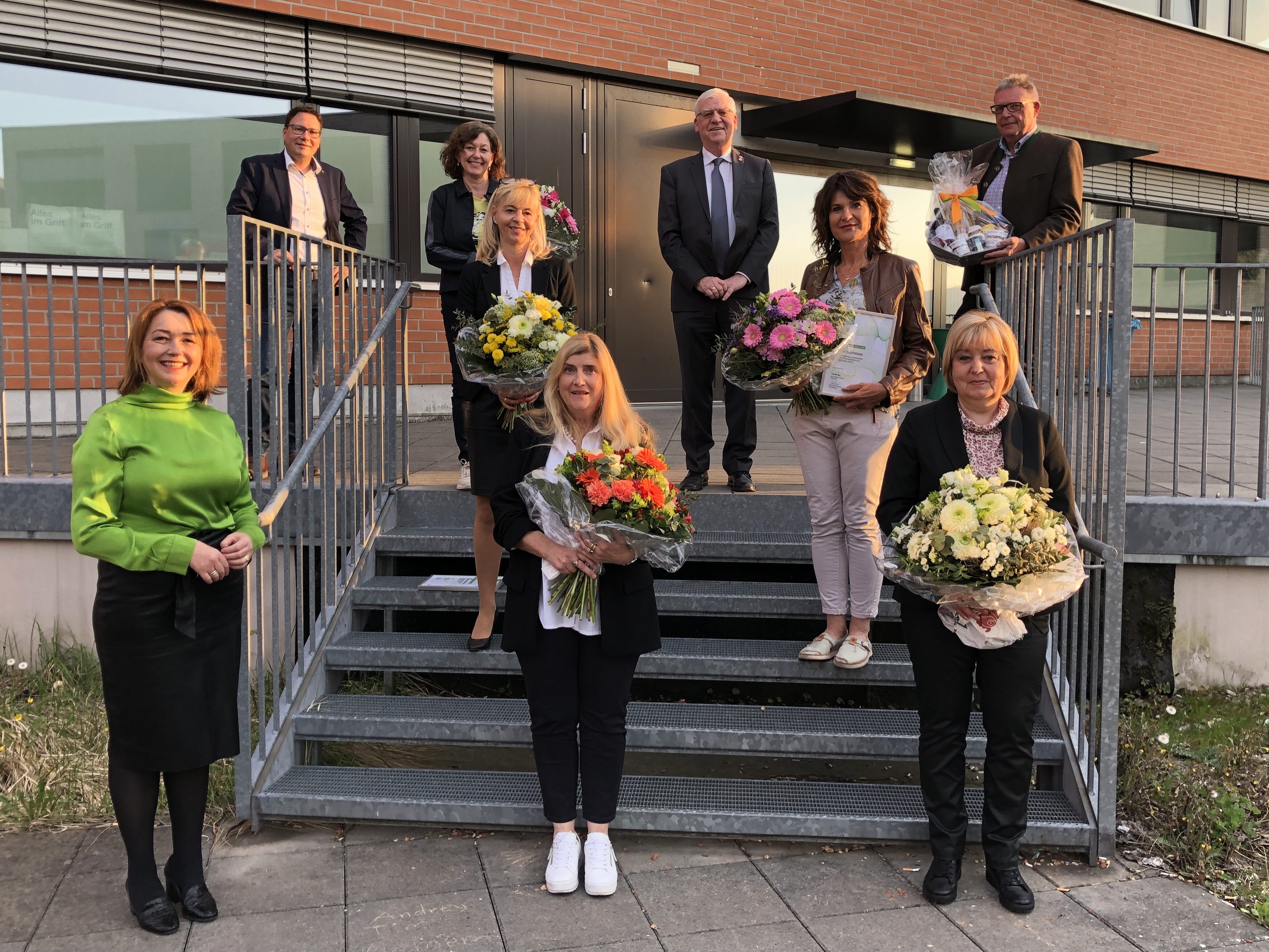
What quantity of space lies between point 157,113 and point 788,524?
19.5 ft

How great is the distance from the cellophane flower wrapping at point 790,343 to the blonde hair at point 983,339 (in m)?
0.61

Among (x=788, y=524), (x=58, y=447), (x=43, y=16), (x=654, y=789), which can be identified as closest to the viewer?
(x=654, y=789)

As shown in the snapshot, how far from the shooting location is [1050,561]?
9.46 feet

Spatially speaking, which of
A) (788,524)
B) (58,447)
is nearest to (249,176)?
(58,447)

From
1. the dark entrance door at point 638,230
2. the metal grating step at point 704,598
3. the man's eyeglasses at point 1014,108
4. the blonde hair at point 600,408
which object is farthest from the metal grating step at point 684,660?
the dark entrance door at point 638,230

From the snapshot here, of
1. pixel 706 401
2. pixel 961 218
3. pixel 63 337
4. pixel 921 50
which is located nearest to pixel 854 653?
pixel 706 401

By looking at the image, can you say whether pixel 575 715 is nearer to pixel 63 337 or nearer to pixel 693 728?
pixel 693 728

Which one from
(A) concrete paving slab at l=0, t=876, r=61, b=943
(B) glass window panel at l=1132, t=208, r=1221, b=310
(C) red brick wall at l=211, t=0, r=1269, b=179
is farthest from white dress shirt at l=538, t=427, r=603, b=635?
(B) glass window panel at l=1132, t=208, r=1221, b=310

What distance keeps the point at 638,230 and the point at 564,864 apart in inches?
296

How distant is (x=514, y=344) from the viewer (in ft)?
12.7

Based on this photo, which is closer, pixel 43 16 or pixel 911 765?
pixel 911 765

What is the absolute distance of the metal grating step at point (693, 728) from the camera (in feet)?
12.5

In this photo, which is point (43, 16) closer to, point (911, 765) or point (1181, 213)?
point (911, 765)

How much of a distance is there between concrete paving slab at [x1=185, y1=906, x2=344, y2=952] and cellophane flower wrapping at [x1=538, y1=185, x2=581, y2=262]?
2722 millimetres
